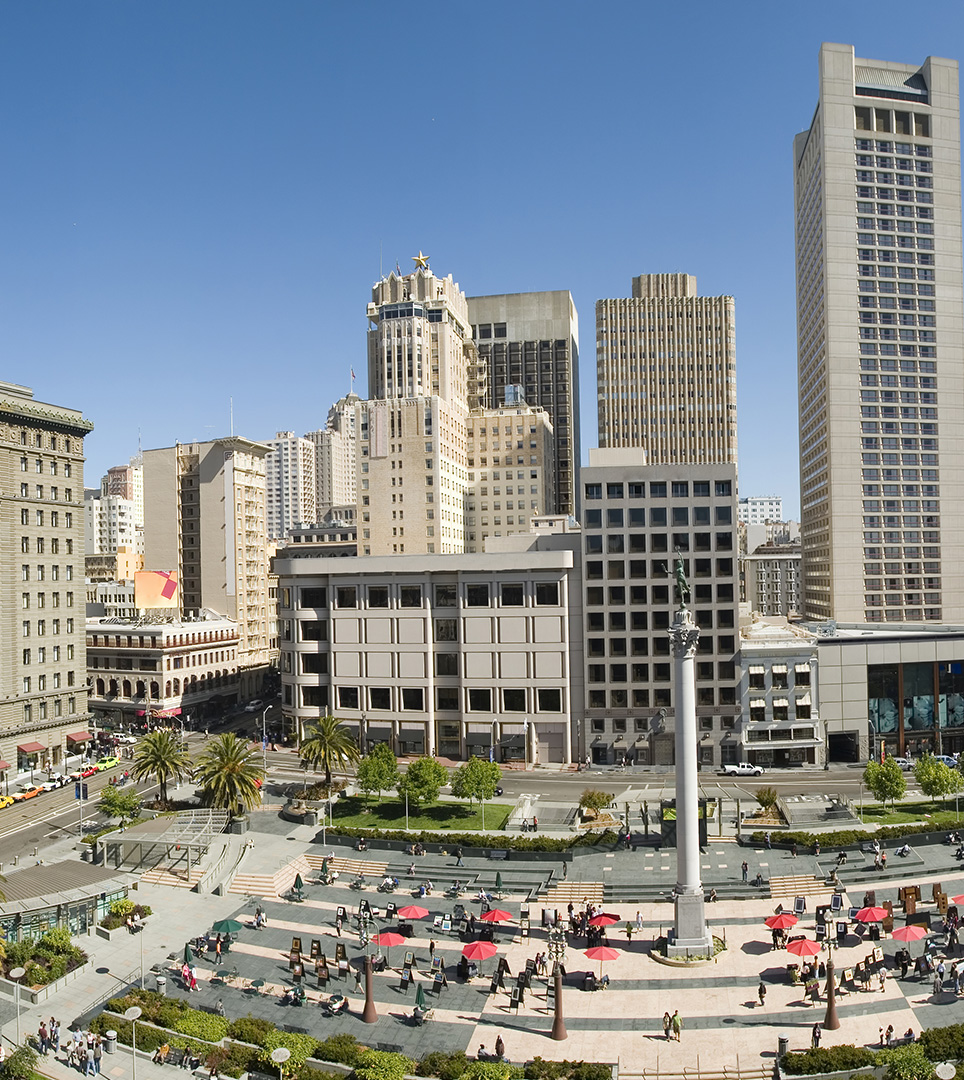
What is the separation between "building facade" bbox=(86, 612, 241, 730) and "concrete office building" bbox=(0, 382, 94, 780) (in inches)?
694

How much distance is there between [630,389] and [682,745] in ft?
466

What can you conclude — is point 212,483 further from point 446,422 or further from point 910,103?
point 910,103

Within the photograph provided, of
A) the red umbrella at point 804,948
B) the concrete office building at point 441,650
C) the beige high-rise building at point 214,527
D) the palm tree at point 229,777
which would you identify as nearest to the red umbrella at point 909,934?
the red umbrella at point 804,948

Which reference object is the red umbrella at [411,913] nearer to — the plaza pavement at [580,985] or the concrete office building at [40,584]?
the plaza pavement at [580,985]

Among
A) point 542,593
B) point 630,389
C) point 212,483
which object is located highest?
point 630,389

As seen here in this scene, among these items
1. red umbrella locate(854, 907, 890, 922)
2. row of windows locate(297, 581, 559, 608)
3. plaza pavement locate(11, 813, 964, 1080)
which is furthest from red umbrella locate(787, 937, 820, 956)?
row of windows locate(297, 581, 559, 608)

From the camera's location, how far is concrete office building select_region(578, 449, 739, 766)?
333 ft

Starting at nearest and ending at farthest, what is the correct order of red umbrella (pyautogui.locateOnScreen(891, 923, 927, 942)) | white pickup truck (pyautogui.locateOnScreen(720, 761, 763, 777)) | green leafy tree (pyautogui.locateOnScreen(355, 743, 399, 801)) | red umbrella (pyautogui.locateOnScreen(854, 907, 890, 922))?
1. red umbrella (pyautogui.locateOnScreen(891, 923, 927, 942))
2. red umbrella (pyautogui.locateOnScreen(854, 907, 890, 922))
3. green leafy tree (pyautogui.locateOnScreen(355, 743, 399, 801))
4. white pickup truck (pyautogui.locateOnScreen(720, 761, 763, 777))

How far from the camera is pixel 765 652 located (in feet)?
333

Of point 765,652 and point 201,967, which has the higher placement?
point 765,652

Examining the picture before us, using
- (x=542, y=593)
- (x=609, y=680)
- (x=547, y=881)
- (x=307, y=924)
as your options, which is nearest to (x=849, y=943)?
(x=547, y=881)

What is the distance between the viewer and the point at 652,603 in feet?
337

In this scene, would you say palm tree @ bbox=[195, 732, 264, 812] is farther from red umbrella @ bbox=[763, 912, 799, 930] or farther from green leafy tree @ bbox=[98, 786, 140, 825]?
red umbrella @ bbox=[763, 912, 799, 930]

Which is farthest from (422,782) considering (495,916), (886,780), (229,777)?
(886,780)
